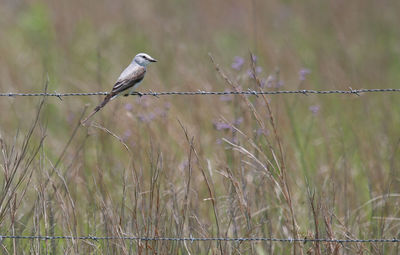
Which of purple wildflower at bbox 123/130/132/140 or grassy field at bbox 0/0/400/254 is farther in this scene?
purple wildflower at bbox 123/130/132/140

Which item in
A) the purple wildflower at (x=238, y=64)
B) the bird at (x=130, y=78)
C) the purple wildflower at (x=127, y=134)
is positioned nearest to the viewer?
the bird at (x=130, y=78)

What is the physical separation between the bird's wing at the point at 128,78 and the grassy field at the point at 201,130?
466mm

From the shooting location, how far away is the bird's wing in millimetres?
4430

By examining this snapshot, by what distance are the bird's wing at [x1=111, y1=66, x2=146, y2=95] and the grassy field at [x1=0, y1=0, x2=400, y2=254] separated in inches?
18.3

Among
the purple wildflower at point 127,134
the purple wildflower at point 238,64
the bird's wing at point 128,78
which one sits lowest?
the purple wildflower at point 127,134

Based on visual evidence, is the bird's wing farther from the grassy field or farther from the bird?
Result: the grassy field

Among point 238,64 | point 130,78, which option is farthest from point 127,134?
point 238,64

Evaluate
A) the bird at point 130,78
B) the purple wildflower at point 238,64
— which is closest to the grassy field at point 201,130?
the purple wildflower at point 238,64

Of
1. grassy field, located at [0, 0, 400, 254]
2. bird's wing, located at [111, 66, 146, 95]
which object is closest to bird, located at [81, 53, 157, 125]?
bird's wing, located at [111, 66, 146, 95]

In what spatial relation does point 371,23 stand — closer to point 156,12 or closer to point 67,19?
point 156,12

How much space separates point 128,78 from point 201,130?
1.95 metres

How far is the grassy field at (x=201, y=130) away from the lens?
3541 mm

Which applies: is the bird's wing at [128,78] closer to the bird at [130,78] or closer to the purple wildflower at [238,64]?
the bird at [130,78]

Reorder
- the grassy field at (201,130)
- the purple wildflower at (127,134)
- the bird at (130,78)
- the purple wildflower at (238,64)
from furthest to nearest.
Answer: the purple wildflower at (127,134) < the purple wildflower at (238,64) < the bird at (130,78) < the grassy field at (201,130)
